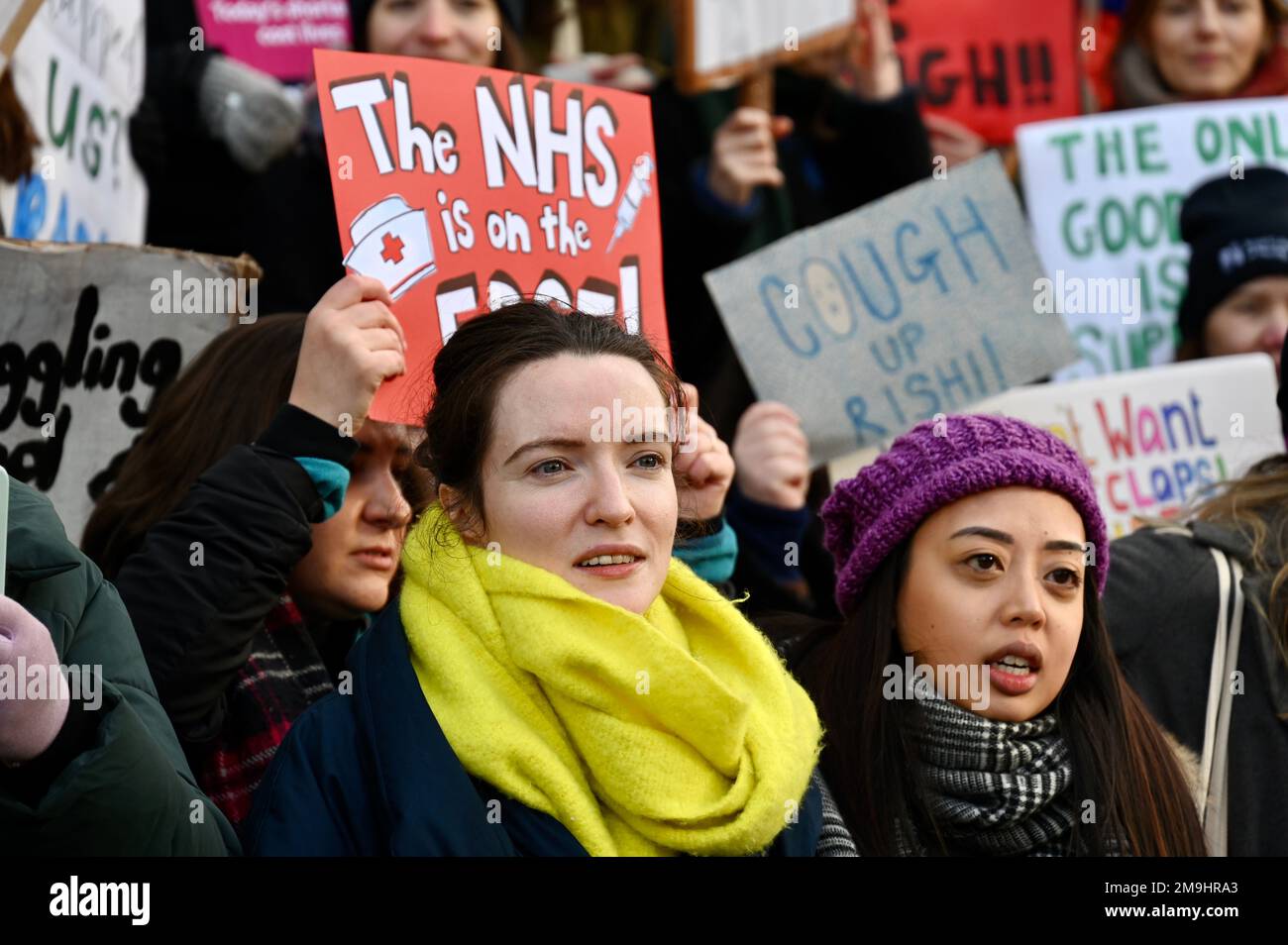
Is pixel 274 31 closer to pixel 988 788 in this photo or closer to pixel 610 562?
pixel 610 562

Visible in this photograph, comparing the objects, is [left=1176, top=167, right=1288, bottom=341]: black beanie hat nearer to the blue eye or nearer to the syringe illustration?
the syringe illustration

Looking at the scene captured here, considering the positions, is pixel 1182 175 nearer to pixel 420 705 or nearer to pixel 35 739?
pixel 420 705

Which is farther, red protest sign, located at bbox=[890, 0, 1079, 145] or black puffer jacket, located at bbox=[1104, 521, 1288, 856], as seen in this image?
red protest sign, located at bbox=[890, 0, 1079, 145]

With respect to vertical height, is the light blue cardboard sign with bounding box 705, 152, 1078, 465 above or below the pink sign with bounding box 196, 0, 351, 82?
below

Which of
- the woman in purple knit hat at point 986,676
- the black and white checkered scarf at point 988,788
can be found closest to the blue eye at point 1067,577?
the woman in purple knit hat at point 986,676

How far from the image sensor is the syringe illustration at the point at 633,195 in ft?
11.5

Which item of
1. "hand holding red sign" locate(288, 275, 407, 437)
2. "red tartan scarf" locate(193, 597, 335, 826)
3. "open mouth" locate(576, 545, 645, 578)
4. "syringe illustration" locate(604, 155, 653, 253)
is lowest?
"red tartan scarf" locate(193, 597, 335, 826)

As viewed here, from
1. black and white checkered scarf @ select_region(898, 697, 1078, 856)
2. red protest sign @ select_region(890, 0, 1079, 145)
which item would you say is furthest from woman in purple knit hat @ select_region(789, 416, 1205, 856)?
red protest sign @ select_region(890, 0, 1079, 145)

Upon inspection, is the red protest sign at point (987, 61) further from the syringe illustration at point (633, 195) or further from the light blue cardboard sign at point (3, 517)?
the light blue cardboard sign at point (3, 517)

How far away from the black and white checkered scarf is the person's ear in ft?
2.49

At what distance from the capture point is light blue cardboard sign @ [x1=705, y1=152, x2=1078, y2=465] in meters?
4.36

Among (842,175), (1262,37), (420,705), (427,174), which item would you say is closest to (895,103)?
(842,175)

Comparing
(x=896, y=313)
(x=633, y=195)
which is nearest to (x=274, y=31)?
(x=896, y=313)
